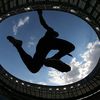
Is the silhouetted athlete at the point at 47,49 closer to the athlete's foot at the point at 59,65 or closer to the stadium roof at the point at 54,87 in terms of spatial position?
the athlete's foot at the point at 59,65

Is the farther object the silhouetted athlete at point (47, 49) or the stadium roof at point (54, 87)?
the stadium roof at point (54, 87)

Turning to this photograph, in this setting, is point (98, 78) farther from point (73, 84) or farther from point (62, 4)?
point (62, 4)

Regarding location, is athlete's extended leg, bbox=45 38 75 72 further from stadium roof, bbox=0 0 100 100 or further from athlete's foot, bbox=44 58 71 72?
stadium roof, bbox=0 0 100 100

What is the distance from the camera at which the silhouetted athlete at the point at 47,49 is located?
31.8 metres

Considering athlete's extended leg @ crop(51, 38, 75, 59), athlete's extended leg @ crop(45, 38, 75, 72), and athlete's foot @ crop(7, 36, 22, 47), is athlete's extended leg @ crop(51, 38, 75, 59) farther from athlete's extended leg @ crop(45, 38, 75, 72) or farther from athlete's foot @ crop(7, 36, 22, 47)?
athlete's foot @ crop(7, 36, 22, 47)

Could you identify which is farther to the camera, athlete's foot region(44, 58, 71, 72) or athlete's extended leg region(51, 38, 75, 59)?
athlete's extended leg region(51, 38, 75, 59)

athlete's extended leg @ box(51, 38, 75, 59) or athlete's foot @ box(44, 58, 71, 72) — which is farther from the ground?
athlete's extended leg @ box(51, 38, 75, 59)

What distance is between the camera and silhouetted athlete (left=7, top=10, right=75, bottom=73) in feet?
104

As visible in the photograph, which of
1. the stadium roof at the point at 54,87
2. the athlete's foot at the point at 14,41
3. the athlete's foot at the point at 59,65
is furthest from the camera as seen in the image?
the stadium roof at the point at 54,87

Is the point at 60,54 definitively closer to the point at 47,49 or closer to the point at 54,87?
the point at 47,49

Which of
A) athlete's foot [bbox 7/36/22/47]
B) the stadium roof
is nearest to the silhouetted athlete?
athlete's foot [bbox 7/36/22/47]

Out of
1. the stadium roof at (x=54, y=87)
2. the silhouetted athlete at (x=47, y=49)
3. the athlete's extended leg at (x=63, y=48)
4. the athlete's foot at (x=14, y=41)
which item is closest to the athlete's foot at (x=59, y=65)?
the silhouetted athlete at (x=47, y=49)

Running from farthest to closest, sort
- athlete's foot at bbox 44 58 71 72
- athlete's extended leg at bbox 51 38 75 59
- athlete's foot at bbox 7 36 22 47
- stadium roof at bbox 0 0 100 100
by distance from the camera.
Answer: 1. stadium roof at bbox 0 0 100 100
2. athlete's extended leg at bbox 51 38 75 59
3. athlete's foot at bbox 7 36 22 47
4. athlete's foot at bbox 44 58 71 72

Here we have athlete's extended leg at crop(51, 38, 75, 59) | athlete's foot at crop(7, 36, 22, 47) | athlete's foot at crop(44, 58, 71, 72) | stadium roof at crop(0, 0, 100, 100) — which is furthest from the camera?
stadium roof at crop(0, 0, 100, 100)
